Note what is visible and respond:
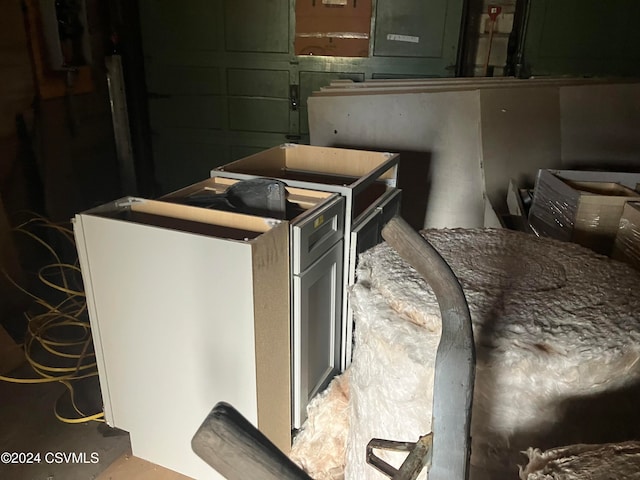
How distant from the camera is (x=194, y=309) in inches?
55.2

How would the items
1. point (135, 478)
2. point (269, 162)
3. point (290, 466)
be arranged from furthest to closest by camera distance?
point (269, 162), point (135, 478), point (290, 466)

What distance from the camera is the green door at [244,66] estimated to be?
3.09 metres

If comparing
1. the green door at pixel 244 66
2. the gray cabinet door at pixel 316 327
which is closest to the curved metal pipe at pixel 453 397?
the gray cabinet door at pixel 316 327

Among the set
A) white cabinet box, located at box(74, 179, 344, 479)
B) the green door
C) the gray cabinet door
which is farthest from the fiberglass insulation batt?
the green door

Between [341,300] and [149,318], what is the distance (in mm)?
668

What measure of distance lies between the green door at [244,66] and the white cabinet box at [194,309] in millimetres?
1807

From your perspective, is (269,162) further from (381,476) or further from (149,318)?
(381,476)

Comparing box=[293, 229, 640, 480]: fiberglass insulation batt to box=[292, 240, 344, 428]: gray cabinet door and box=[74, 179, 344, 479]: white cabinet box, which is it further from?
box=[292, 240, 344, 428]: gray cabinet door

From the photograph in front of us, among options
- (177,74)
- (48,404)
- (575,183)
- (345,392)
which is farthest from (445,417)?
(177,74)

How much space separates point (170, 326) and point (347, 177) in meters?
1.07

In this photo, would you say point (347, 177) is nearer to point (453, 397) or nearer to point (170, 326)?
point (170, 326)

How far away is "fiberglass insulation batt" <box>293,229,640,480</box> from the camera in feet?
2.09

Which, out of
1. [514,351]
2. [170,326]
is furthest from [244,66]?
[514,351]

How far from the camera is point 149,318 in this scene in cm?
148
